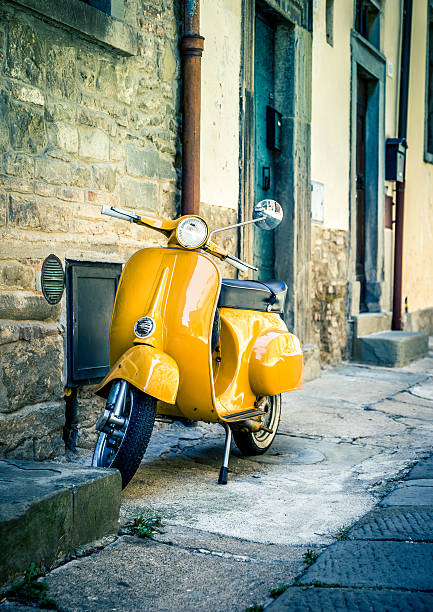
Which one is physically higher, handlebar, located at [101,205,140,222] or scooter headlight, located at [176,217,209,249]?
handlebar, located at [101,205,140,222]

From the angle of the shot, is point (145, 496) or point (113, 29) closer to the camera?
point (145, 496)

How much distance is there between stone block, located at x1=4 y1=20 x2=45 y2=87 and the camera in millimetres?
3510

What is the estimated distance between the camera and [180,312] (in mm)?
3352

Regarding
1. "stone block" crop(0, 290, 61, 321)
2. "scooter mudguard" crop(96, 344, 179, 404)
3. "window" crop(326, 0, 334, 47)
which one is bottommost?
"scooter mudguard" crop(96, 344, 179, 404)

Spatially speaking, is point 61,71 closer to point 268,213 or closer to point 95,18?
point 95,18

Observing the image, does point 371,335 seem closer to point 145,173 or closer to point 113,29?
point 145,173

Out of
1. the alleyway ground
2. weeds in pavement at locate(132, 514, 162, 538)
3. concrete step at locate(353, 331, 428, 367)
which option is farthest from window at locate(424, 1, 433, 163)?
weeds in pavement at locate(132, 514, 162, 538)

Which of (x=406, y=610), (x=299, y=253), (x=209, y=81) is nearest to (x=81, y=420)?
(x=406, y=610)

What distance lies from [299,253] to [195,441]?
9.54ft

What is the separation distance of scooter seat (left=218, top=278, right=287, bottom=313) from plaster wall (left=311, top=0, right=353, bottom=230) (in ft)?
11.6

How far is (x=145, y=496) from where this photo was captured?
3258mm

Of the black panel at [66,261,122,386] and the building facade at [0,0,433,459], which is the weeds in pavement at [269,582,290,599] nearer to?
the building facade at [0,0,433,459]

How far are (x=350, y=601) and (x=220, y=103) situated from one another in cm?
409

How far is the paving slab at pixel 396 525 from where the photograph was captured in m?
2.69
